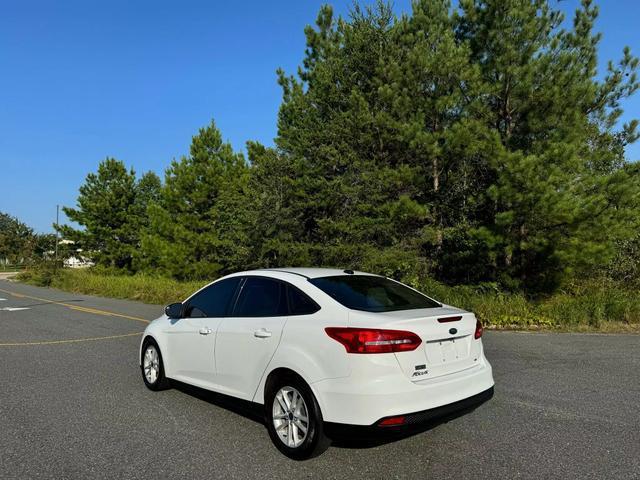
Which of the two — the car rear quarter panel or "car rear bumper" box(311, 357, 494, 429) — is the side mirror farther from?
"car rear bumper" box(311, 357, 494, 429)

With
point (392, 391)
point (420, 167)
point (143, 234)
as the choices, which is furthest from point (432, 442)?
point (143, 234)

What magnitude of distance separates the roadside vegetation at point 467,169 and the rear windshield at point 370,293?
7870mm

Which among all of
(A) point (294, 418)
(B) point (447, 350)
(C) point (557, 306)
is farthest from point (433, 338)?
(C) point (557, 306)

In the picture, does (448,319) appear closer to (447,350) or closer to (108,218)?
(447,350)

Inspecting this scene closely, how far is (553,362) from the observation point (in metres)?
7.83

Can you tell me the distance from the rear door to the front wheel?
1401 mm

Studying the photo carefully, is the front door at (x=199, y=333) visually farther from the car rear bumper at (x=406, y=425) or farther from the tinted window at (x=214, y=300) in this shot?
the car rear bumper at (x=406, y=425)

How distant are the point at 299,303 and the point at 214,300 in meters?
1.45

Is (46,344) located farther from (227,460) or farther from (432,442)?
(432,442)

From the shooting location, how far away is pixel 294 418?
417cm

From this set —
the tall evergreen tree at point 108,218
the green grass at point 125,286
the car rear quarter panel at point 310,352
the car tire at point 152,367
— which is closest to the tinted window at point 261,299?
the car rear quarter panel at point 310,352

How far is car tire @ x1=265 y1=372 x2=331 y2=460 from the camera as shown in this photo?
13.0ft

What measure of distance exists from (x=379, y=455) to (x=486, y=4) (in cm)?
1321

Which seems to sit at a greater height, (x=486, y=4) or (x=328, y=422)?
(x=486, y=4)
